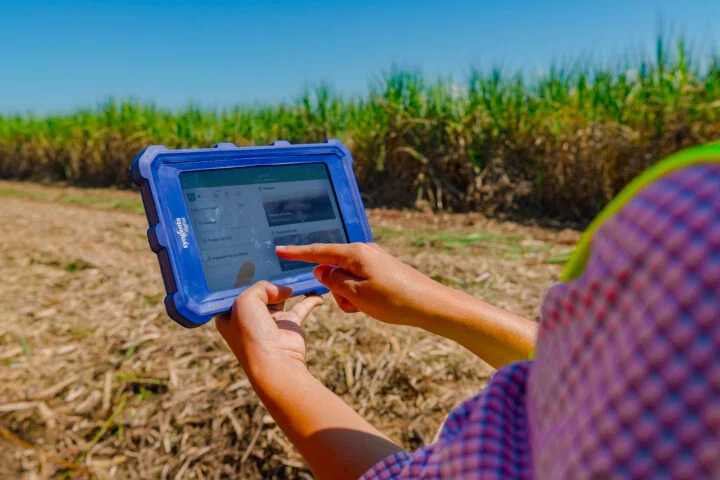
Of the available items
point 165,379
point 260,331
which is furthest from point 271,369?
point 165,379

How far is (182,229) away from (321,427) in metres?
0.60

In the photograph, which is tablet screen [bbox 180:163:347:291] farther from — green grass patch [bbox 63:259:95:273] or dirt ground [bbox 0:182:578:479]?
green grass patch [bbox 63:259:95:273]

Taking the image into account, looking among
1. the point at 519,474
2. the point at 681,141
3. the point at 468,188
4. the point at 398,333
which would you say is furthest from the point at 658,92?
the point at 519,474

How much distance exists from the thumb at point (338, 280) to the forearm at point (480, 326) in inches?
6.9

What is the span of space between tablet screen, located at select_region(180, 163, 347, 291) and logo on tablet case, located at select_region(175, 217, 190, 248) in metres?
0.03

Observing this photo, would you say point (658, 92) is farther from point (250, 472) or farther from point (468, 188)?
point (250, 472)

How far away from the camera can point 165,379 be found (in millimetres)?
2693

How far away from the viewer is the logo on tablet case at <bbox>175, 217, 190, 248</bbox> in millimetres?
1333

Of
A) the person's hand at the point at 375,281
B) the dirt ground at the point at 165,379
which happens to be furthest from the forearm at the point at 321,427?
the dirt ground at the point at 165,379

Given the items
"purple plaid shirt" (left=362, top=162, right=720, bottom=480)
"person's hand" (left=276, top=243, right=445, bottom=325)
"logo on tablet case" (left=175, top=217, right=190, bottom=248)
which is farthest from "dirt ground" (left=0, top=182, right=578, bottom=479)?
"purple plaid shirt" (left=362, top=162, right=720, bottom=480)

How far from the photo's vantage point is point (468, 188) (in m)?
7.29

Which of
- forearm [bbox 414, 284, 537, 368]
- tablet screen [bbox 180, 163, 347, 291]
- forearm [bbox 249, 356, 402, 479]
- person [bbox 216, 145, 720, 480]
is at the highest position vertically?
person [bbox 216, 145, 720, 480]

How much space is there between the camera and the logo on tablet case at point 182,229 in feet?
4.37

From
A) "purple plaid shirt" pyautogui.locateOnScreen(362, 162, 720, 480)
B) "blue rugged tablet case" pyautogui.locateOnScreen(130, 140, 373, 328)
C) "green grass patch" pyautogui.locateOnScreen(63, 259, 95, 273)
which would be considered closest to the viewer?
"purple plaid shirt" pyautogui.locateOnScreen(362, 162, 720, 480)
